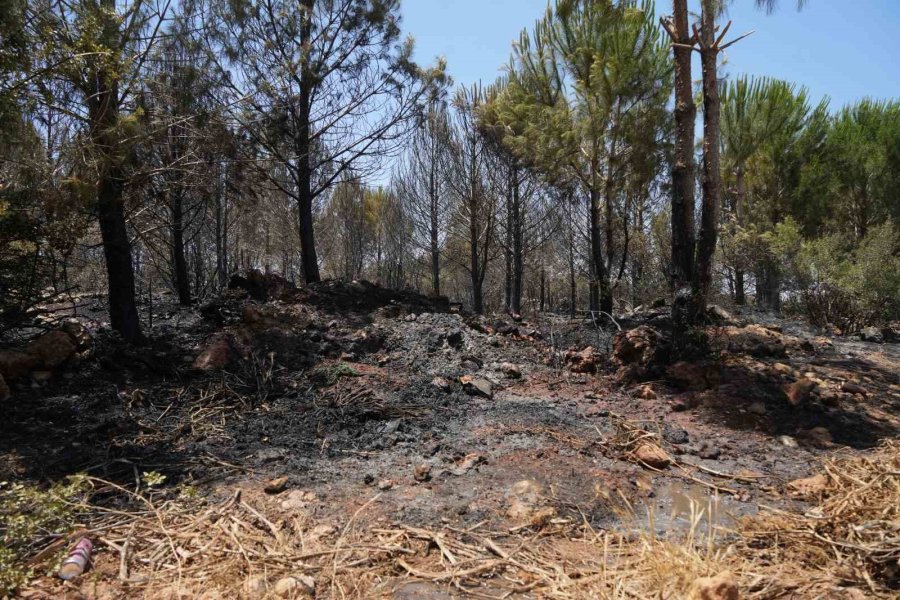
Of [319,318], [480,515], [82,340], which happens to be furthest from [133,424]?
[319,318]

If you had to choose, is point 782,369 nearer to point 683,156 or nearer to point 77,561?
point 683,156

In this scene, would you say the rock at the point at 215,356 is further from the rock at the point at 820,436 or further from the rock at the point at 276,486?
the rock at the point at 820,436

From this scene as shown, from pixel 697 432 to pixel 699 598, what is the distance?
2702 mm

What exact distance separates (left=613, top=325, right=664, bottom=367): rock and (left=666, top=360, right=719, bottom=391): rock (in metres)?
0.27

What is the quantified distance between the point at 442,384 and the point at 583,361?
190 cm

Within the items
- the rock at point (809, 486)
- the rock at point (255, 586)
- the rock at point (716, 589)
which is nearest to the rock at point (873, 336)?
the rock at point (809, 486)

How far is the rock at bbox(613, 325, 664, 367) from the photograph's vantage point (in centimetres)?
578

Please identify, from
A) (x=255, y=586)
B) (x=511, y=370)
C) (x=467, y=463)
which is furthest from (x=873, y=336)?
(x=255, y=586)

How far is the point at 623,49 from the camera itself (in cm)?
1013

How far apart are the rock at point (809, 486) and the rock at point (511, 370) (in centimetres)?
306

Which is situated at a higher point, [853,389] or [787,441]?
[853,389]

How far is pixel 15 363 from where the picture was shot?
4676mm

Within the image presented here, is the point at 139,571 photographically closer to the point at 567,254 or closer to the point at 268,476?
the point at 268,476

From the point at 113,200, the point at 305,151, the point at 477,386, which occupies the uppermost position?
the point at 305,151
